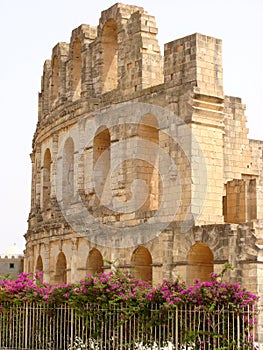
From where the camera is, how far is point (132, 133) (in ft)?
72.1

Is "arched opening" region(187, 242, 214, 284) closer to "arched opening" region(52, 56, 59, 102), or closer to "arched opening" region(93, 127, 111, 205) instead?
"arched opening" region(93, 127, 111, 205)

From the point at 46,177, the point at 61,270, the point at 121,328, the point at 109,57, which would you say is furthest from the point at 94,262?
the point at 121,328

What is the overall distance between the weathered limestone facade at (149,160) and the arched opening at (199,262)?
0.11 feet

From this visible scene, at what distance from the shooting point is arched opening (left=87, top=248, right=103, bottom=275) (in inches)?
925

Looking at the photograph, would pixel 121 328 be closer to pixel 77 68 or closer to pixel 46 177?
pixel 77 68

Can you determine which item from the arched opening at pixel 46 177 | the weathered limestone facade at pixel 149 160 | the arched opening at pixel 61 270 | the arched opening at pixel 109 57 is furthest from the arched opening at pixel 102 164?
the arched opening at pixel 46 177

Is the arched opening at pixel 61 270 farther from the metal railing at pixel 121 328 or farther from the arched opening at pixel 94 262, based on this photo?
the metal railing at pixel 121 328

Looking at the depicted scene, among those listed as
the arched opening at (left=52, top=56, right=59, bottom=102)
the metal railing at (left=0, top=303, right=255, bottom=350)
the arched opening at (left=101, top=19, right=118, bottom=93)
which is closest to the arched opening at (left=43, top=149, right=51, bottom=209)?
the arched opening at (left=52, top=56, right=59, bottom=102)

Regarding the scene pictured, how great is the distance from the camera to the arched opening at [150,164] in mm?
21859

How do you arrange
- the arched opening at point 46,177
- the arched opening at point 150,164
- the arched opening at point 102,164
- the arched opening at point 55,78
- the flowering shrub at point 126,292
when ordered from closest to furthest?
the flowering shrub at point 126,292 → the arched opening at point 150,164 → the arched opening at point 102,164 → the arched opening at point 46,177 → the arched opening at point 55,78

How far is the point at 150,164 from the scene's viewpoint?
22000mm

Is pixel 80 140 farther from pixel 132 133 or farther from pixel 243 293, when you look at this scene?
pixel 243 293

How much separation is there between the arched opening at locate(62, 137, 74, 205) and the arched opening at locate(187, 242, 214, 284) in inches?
275

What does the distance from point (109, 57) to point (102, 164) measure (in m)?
3.64
